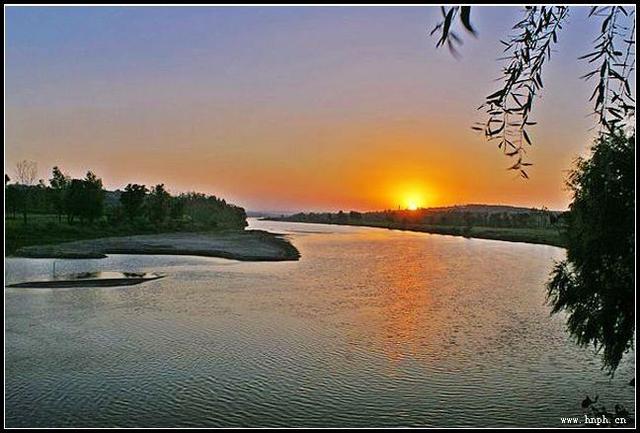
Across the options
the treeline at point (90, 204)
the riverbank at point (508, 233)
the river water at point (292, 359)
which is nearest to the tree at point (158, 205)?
the treeline at point (90, 204)

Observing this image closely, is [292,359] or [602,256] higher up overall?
[602,256]

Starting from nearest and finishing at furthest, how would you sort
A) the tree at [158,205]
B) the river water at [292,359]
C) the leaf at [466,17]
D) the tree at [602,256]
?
the leaf at [466,17] → the river water at [292,359] → the tree at [602,256] → the tree at [158,205]

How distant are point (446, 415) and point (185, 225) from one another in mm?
62593

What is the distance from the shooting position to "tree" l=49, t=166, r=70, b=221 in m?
51.9

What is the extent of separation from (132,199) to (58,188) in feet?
25.6

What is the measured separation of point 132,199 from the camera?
192ft

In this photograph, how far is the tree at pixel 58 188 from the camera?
5191 centimetres

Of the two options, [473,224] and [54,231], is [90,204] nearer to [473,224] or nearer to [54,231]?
[54,231]

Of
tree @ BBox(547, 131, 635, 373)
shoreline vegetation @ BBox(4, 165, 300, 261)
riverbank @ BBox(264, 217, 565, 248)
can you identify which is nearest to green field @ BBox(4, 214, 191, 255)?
shoreline vegetation @ BBox(4, 165, 300, 261)

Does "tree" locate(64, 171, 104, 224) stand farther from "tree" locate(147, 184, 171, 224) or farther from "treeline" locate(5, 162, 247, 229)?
"tree" locate(147, 184, 171, 224)

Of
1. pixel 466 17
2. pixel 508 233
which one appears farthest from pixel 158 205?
pixel 466 17

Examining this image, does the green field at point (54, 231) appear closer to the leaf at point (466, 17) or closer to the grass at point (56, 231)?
the grass at point (56, 231)

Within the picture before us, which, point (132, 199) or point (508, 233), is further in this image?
point (508, 233)

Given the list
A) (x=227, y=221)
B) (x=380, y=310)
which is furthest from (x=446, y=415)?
(x=227, y=221)
